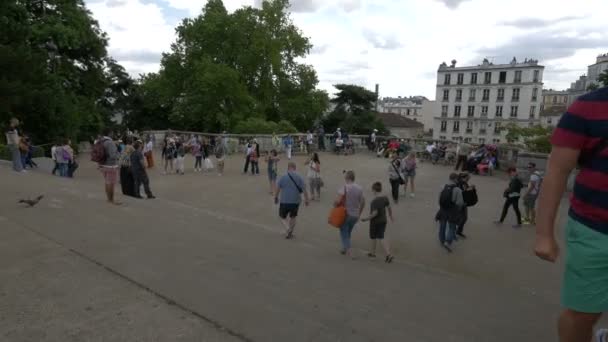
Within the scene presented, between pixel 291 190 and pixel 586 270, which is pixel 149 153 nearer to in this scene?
pixel 291 190

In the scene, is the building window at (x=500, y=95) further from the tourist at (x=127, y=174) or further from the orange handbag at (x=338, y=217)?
the orange handbag at (x=338, y=217)

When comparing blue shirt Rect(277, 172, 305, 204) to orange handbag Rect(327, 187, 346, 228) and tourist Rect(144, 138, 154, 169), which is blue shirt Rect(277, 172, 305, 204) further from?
tourist Rect(144, 138, 154, 169)

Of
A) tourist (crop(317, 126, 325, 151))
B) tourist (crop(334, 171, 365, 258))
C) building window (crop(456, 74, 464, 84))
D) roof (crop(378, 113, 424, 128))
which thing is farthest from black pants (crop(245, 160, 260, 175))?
building window (crop(456, 74, 464, 84))

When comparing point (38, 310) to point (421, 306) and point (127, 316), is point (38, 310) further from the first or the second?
point (421, 306)

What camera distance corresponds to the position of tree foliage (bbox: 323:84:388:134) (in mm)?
62125

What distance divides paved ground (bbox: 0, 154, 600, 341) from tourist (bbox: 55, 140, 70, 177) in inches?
287

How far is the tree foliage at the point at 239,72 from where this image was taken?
1566 inches

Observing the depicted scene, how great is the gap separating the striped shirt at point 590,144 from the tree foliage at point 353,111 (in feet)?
197

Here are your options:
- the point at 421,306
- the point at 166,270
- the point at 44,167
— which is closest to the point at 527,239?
the point at 421,306

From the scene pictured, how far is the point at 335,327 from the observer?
3814 millimetres

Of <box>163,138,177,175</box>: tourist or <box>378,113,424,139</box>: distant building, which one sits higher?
<box>378,113,424,139</box>: distant building

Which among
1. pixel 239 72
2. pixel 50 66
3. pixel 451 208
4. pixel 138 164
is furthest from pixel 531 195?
pixel 239 72

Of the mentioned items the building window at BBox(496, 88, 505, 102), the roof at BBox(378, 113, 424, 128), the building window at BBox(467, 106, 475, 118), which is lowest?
the roof at BBox(378, 113, 424, 128)

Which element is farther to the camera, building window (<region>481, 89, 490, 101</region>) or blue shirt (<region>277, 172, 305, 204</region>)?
building window (<region>481, 89, 490, 101</region>)
